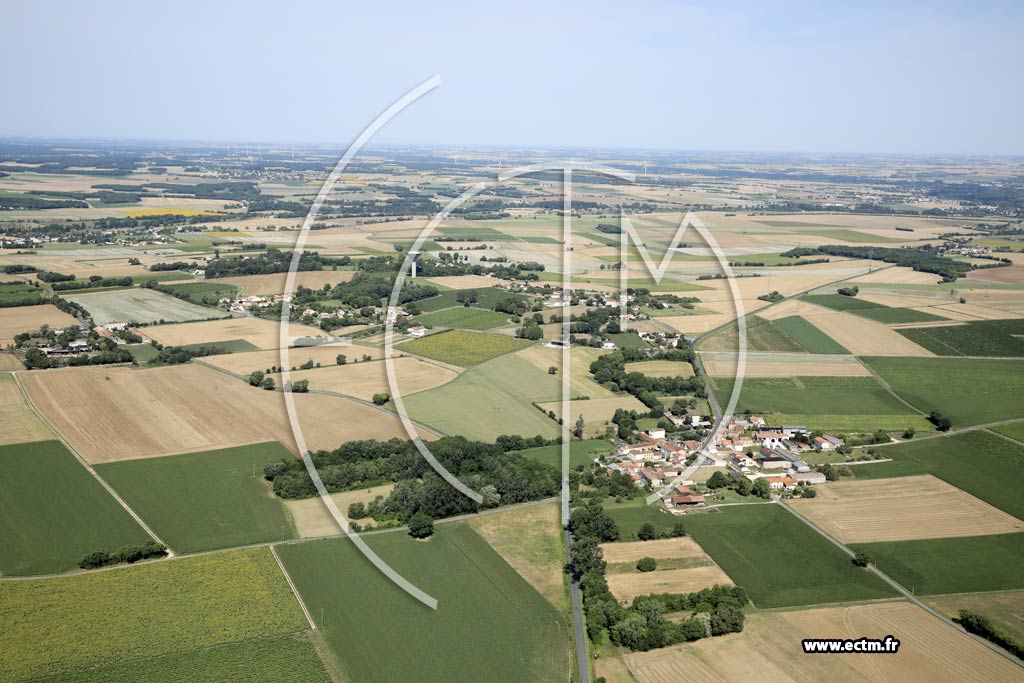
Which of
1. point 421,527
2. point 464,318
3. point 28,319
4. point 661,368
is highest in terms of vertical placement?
point 28,319

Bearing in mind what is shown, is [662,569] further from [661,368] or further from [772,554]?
[661,368]

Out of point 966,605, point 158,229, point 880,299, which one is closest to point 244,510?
point 966,605

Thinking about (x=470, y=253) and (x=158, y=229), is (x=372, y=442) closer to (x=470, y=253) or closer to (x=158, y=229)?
(x=470, y=253)

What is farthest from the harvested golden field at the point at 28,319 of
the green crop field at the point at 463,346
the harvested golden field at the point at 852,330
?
the harvested golden field at the point at 852,330

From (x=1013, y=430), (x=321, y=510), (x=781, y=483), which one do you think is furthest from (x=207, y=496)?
(x=1013, y=430)

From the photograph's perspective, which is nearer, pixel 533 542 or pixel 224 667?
pixel 224 667

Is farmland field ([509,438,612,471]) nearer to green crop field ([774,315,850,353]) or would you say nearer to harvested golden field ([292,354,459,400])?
harvested golden field ([292,354,459,400])

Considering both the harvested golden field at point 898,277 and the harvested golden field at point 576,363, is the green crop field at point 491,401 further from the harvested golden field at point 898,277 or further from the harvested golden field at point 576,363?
the harvested golden field at point 898,277

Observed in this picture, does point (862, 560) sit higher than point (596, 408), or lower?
lower
